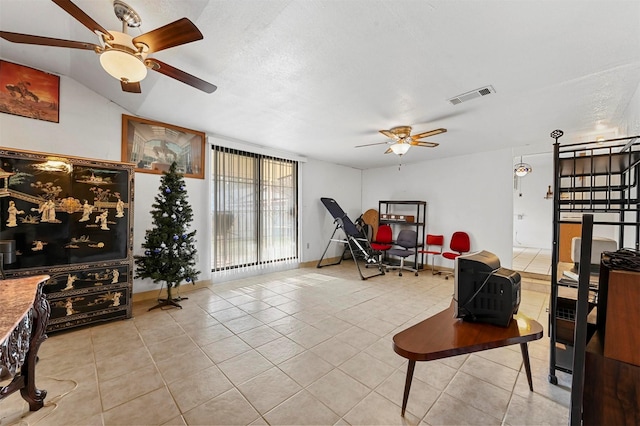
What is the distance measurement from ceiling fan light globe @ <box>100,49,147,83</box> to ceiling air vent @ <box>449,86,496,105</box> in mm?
3048

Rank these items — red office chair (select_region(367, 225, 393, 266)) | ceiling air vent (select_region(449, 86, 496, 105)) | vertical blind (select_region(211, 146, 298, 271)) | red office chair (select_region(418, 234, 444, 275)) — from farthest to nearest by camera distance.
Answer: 1. red office chair (select_region(367, 225, 393, 266))
2. red office chair (select_region(418, 234, 444, 275))
3. vertical blind (select_region(211, 146, 298, 271))
4. ceiling air vent (select_region(449, 86, 496, 105))

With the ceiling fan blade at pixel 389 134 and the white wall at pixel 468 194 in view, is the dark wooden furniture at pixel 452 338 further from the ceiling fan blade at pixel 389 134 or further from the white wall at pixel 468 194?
the white wall at pixel 468 194

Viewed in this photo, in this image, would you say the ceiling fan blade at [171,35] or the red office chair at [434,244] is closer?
the ceiling fan blade at [171,35]

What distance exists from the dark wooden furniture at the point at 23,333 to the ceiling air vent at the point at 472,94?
398 centimetres

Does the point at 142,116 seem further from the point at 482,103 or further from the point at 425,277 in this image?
the point at 425,277

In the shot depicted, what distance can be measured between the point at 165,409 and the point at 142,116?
3785 millimetres

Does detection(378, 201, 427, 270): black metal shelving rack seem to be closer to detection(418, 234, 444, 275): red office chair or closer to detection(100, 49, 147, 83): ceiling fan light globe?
detection(418, 234, 444, 275): red office chair

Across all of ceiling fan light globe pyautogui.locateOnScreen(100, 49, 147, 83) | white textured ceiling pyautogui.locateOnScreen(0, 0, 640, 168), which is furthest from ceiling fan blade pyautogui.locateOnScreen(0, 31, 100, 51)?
white textured ceiling pyautogui.locateOnScreen(0, 0, 640, 168)

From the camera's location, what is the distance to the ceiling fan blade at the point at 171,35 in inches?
58.0

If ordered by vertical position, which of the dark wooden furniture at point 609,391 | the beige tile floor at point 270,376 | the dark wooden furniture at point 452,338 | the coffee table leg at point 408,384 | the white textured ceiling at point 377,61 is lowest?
the beige tile floor at point 270,376

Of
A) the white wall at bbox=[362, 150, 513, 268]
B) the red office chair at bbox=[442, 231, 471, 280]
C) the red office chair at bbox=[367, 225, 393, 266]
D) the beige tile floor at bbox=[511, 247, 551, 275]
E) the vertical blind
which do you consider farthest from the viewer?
the red office chair at bbox=[367, 225, 393, 266]

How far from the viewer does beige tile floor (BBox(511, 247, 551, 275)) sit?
202 inches

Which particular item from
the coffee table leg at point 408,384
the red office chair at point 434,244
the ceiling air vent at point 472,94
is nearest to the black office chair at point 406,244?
the red office chair at point 434,244

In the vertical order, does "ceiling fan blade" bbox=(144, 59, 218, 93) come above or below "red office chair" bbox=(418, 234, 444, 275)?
above
